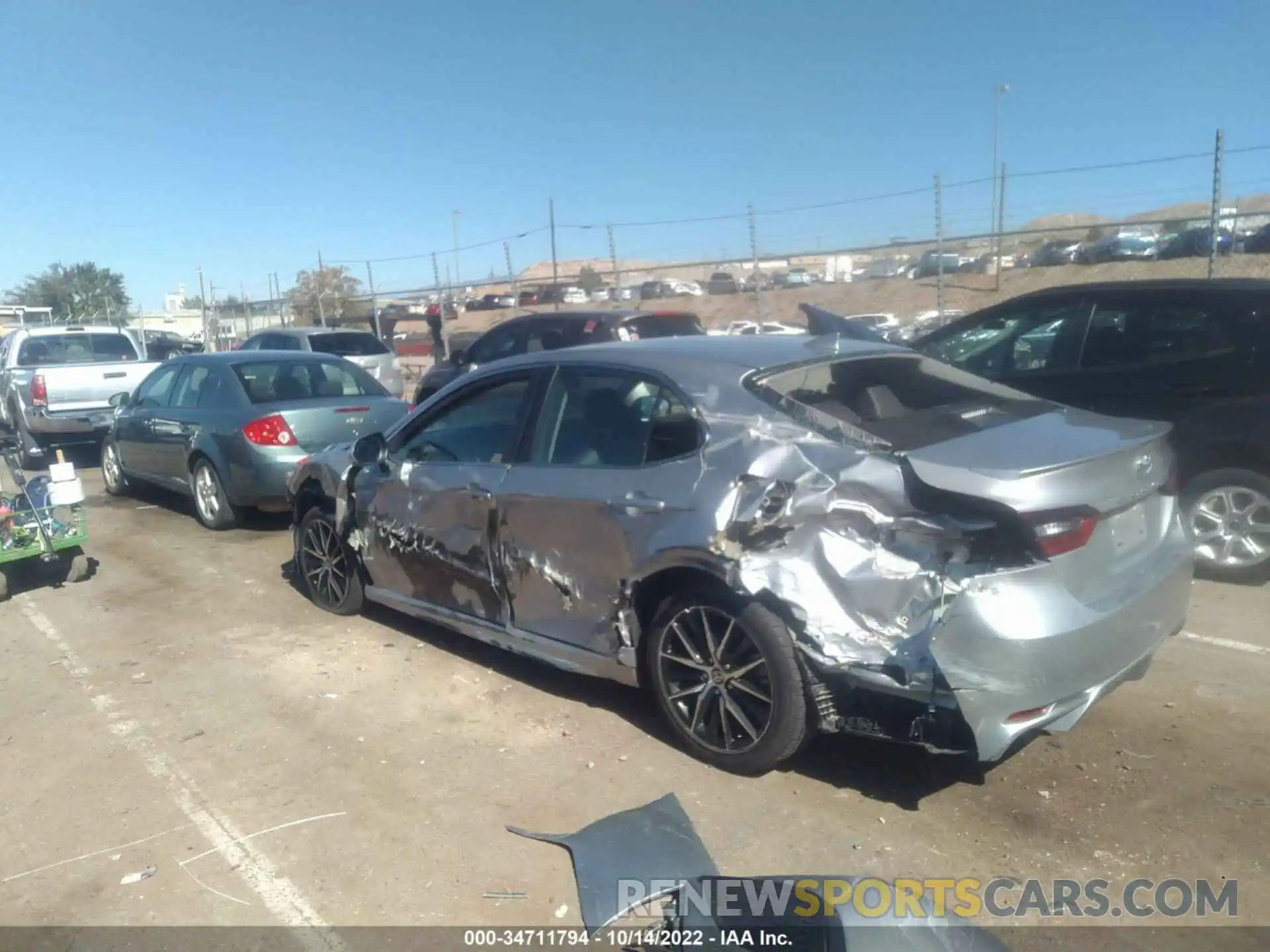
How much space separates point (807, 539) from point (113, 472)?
9204mm

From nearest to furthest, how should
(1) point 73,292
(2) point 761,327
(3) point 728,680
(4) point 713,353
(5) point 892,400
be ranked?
(3) point 728,680
(5) point 892,400
(4) point 713,353
(2) point 761,327
(1) point 73,292

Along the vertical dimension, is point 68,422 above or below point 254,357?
below

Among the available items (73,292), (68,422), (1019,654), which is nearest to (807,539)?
(1019,654)

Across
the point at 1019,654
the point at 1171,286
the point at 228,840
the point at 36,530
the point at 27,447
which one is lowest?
the point at 228,840

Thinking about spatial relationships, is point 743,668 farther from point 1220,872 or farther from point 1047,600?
point 1220,872

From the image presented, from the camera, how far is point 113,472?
34.7ft

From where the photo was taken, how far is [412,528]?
205 inches

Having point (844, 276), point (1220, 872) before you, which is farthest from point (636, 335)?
point (1220, 872)

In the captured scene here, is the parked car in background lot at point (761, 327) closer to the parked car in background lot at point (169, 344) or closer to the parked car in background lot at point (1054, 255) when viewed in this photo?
the parked car in background lot at point (1054, 255)

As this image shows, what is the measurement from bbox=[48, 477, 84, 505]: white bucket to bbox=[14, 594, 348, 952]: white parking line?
2118 mm

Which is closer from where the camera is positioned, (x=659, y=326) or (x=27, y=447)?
(x=659, y=326)

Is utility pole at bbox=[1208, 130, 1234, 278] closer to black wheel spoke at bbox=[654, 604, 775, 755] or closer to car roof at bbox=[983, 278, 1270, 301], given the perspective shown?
car roof at bbox=[983, 278, 1270, 301]

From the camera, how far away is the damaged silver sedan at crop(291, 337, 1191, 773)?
3.35 metres

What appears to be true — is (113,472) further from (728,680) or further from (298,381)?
(728,680)
